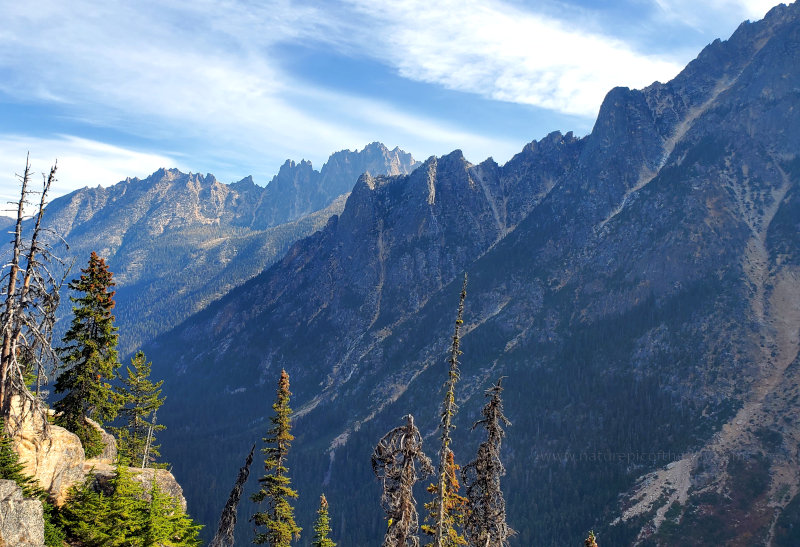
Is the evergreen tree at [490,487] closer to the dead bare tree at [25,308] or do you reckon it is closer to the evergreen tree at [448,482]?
the evergreen tree at [448,482]

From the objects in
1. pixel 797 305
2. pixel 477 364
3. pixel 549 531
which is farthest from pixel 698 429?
Result: pixel 477 364

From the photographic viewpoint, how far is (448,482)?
29.5 metres

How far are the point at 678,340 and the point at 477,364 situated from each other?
67.4 metres

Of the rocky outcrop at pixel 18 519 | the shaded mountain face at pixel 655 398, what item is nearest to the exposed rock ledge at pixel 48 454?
the rocky outcrop at pixel 18 519

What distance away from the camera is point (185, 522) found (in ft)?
95.9

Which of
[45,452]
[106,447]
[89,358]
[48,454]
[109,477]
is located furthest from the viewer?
[106,447]

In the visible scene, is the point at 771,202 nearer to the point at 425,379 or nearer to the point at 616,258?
the point at 616,258

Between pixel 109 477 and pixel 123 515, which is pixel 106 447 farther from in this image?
pixel 123 515

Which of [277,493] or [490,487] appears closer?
[490,487]

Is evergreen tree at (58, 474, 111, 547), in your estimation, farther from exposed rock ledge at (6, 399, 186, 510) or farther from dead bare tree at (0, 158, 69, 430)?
dead bare tree at (0, 158, 69, 430)

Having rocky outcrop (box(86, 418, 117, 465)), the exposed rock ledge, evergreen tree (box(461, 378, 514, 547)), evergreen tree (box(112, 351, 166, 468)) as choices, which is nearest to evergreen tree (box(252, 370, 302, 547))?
the exposed rock ledge

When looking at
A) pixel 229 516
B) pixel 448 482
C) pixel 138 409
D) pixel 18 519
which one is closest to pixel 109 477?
pixel 229 516

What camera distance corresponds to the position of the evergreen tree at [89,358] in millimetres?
40969

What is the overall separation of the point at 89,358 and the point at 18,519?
22950mm
